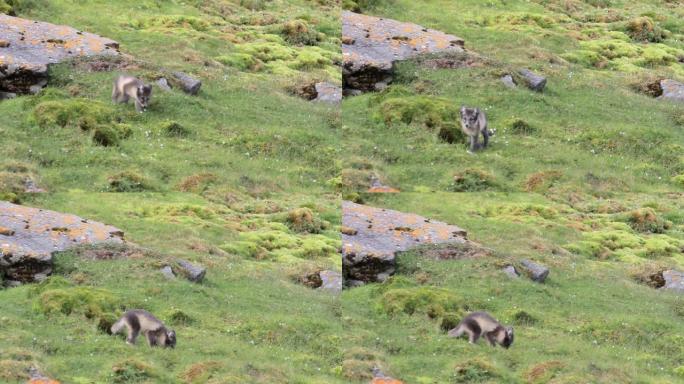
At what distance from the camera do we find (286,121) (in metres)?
39.1

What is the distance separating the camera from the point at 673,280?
120ft

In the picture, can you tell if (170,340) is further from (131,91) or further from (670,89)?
(670,89)

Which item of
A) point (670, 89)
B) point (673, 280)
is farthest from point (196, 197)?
point (670, 89)

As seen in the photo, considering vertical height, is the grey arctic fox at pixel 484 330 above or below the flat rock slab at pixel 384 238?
below

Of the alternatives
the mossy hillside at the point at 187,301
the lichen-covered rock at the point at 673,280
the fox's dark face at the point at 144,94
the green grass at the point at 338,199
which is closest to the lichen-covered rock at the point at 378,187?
the green grass at the point at 338,199

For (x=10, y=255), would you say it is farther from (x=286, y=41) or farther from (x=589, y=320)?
(x=589, y=320)

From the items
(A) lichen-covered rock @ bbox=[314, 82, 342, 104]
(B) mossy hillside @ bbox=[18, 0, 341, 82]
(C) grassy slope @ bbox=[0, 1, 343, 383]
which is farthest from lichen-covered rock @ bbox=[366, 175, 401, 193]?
(B) mossy hillside @ bbox=[18, 0, 341, 82]

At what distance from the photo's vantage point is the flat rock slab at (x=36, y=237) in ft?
115

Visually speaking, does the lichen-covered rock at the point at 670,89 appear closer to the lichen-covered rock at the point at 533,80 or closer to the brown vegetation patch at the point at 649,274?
the lichen-covered rock at the point at 533,80

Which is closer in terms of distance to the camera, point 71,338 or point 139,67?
point 71,338

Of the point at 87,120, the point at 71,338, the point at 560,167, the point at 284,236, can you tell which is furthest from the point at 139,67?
the point at 560,167

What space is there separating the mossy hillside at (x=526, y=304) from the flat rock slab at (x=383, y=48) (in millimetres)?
3306

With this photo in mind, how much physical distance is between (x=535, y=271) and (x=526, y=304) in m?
0.90

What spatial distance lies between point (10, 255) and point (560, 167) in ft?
43.6
